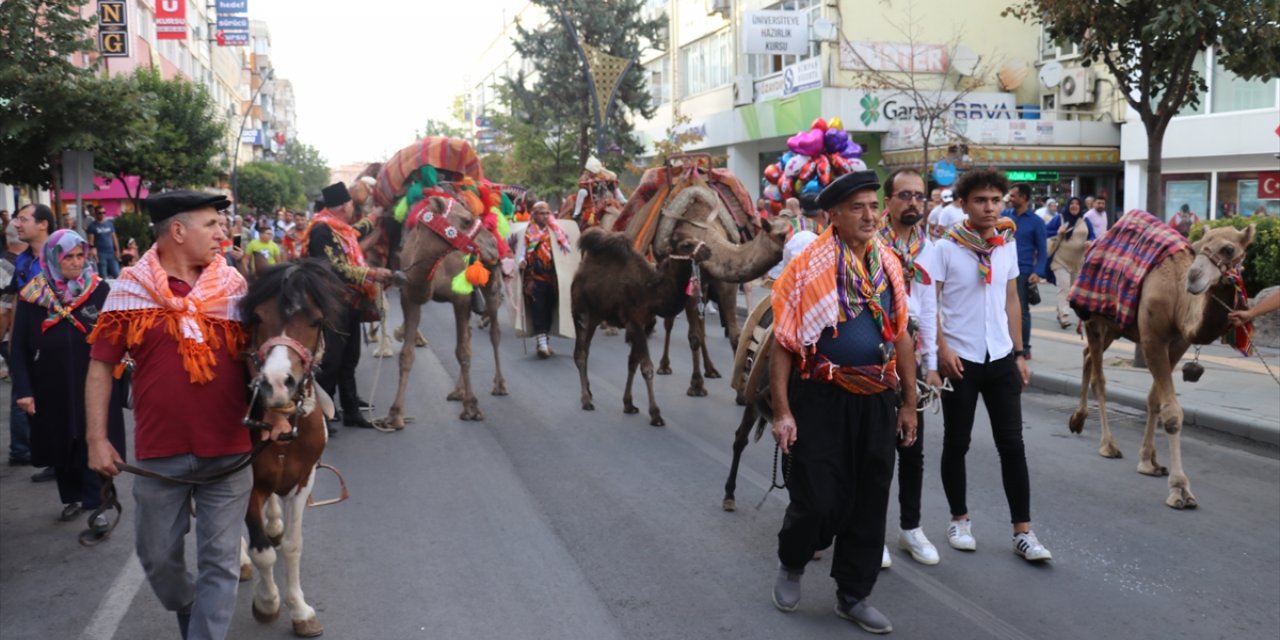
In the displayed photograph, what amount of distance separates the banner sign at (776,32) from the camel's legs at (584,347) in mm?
21735

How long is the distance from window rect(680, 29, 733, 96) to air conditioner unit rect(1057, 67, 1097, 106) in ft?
36.7

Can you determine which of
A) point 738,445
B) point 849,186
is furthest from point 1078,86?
point 849,186

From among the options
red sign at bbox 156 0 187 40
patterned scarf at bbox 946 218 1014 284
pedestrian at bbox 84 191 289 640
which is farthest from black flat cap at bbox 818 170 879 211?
red sign at bbox 156 0 187 40

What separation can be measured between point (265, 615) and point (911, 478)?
3.31 metres

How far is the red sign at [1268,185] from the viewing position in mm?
24781

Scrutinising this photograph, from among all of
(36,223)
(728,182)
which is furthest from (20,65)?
(728,182)

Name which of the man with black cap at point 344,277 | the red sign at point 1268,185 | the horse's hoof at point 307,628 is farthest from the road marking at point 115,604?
the red sign at point 1268,185

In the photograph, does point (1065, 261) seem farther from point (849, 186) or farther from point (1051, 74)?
point (1051, 74)

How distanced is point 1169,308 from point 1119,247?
30.6 inches

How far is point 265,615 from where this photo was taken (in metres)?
4.94

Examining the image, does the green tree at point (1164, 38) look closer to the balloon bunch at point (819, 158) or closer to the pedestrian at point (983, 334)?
the balloon bunch at point (819, 158)

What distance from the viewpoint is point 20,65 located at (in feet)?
38.1

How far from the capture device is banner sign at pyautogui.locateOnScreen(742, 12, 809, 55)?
30.3m

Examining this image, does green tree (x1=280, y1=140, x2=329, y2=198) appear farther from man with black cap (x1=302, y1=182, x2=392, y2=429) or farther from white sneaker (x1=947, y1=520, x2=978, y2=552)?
white sneaker (x1=947, y1=520, x2=978, y2=552)
